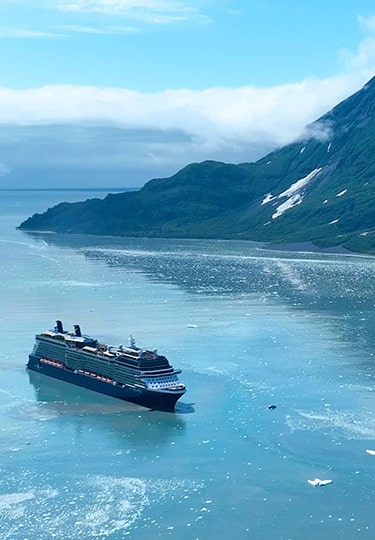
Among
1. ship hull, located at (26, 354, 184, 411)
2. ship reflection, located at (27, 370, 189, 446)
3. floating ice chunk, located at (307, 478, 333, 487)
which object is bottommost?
floating ice chunk, located at (307, 478, 333, 487)

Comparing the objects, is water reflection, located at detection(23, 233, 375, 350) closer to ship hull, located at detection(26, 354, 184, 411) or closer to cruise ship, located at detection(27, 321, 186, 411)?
cruise ship, located at detection(27, 321, 186, 411)

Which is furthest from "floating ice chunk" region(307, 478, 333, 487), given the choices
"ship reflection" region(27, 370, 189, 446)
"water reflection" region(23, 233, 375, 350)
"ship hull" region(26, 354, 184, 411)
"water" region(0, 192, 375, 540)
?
"water reflection" region(23, 233, 375, 350)

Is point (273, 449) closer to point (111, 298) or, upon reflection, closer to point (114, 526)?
point (114, 526)

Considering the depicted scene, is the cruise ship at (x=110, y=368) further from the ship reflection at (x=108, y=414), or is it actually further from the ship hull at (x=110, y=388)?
the ship reflection at (x=108, y=414)

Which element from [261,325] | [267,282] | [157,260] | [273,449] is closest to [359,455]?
[273,449]

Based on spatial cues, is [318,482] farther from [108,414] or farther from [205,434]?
[108,414]

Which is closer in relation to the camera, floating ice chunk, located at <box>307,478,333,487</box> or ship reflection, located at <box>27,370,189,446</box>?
floating ice chunk, located at <box>307,478,333,487</box>

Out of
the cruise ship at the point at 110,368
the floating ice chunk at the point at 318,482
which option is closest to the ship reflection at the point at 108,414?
the cruise ship at the point at 110,368
